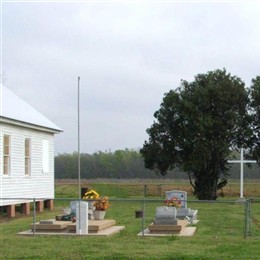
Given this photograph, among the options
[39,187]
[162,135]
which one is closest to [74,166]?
[162,135]

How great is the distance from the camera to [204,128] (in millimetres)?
39406

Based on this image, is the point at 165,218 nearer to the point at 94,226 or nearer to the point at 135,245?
the point at 94,226

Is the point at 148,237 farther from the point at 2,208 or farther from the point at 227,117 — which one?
the point at 227,117

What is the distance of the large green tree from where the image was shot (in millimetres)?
39594

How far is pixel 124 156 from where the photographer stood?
9375cm

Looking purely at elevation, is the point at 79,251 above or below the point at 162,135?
below

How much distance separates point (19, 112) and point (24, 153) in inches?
70.2

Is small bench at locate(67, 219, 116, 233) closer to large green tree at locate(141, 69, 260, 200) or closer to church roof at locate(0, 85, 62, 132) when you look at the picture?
church roof at locate(0, 85, 62, 132)

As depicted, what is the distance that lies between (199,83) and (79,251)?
2680 cm

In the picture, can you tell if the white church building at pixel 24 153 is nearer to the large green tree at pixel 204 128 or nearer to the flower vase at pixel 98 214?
the flower vase at pixel 98 214

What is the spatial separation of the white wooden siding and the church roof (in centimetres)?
39

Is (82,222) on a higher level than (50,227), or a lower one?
higher

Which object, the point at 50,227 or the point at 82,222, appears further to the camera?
the point at 50,227

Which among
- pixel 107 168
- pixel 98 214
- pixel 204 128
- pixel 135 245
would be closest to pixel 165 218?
pixel 98 214
